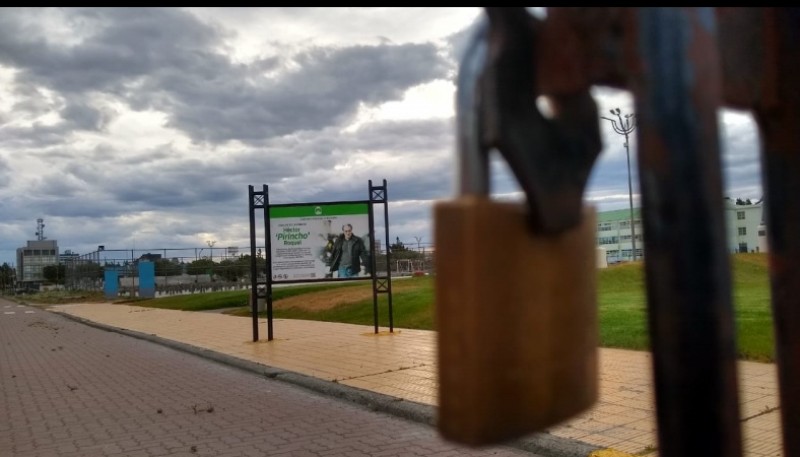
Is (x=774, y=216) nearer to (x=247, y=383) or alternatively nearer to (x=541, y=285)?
(x=541, y=285)

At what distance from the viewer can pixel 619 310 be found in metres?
13.7

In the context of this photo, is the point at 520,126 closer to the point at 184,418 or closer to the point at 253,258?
the point at 184,418

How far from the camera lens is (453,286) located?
0.95 m

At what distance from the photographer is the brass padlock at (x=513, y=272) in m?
0.95

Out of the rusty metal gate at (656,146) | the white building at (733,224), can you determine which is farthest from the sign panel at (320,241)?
the rusty metal gate at (656,146)

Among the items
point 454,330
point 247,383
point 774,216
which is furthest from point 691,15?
point 247,383

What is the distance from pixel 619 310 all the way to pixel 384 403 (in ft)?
24.2

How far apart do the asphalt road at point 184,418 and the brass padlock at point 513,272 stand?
4733 millimetres

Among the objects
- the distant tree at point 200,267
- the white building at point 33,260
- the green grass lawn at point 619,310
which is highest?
the white building at point 33,260

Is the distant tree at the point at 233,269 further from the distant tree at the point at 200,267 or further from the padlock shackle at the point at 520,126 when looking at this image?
the padlock shackle at the point at 520,126

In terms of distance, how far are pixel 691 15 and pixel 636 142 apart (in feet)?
0.69

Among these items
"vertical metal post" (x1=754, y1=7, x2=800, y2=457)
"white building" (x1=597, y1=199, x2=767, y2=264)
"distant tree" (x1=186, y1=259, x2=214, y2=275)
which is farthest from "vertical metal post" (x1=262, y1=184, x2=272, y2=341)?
"distant tree" (x1=186, y1=259, x2=214, y2=275)

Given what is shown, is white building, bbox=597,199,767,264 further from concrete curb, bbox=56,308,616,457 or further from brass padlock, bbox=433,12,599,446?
concrete curb, bbox=56,308,616,457

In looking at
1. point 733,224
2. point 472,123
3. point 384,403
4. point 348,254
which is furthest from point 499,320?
point 348,254
